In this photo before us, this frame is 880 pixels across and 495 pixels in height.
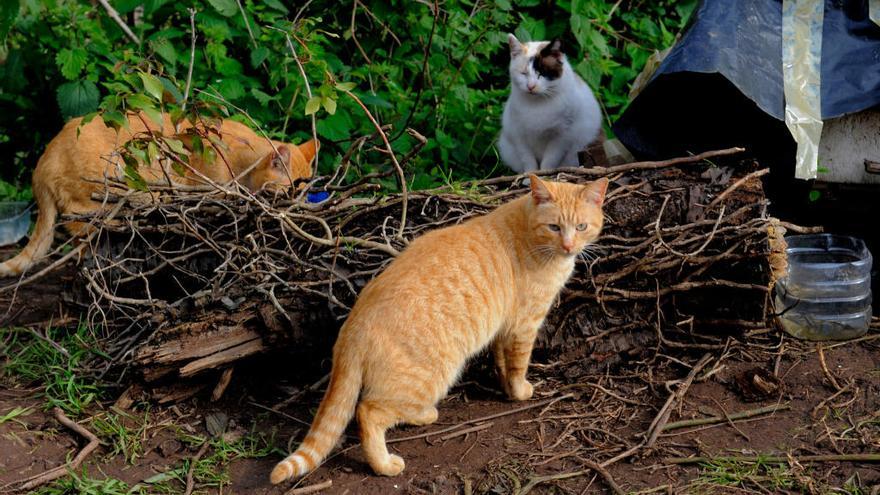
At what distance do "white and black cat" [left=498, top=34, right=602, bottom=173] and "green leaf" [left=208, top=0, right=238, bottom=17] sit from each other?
1.87m

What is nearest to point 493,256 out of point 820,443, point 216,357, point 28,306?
point 216,357

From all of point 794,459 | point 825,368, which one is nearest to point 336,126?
point 825,368

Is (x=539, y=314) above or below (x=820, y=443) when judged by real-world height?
above

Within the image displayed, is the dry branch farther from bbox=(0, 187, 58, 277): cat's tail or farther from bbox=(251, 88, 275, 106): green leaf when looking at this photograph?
bbox=(251, 88, 275, 106): green leaf

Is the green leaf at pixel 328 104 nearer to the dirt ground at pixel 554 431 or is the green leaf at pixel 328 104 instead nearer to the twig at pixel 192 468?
the dirt ground at pixel 554 431

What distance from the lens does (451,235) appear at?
3299 mm

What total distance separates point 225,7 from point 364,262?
8.58 ft

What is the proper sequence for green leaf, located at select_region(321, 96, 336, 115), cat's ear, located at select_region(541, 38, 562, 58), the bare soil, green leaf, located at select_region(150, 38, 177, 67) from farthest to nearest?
1. cat's ear, located at select_region(541, 38, 562, 58)
2. green leaf, located at select_region(150, 38, 177, 67)
3. green leaf, located at select_region(321, 96, 336, 115)
4. the bare soil

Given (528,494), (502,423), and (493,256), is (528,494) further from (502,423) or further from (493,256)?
(493,256)

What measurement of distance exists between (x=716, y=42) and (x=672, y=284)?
131cm

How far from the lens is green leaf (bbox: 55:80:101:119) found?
515 cm

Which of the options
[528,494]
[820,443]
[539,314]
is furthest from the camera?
[539,314]

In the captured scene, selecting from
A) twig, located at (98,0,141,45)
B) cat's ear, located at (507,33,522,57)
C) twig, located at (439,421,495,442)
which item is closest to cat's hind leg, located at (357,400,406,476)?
twig, located at (439,421,495,442)

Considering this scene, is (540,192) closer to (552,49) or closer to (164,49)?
(552,49)
